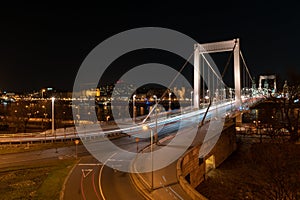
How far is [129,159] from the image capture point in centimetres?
1941

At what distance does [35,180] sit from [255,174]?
1780 centimetres

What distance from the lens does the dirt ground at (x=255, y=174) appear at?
17816 millimetres

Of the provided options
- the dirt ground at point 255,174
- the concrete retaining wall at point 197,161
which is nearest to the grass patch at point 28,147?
the concrete retaining wall at point 197,161

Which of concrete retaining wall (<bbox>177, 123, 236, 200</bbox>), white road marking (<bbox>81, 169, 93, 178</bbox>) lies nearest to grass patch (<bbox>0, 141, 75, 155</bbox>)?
white road marking (<bbox>81, 169, 93, 178</bbox>)

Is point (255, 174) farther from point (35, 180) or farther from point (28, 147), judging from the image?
point (28, 147)

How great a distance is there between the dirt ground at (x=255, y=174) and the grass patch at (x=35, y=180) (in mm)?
10212

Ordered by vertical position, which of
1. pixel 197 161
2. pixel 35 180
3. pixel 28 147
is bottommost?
pixel 197 161

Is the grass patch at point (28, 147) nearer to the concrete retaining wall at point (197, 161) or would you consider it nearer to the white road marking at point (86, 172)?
the white road marking at point (86, 172)

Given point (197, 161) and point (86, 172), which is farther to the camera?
point (197, 161)

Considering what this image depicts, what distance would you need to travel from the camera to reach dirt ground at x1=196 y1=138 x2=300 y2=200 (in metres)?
17.8

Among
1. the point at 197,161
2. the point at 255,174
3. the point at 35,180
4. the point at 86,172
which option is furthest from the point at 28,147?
the point at 255,174

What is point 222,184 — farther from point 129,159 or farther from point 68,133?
point 68,133

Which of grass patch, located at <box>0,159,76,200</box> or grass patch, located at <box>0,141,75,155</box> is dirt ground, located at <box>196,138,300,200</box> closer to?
grass patch, located at <box>0,159,76,200</box>

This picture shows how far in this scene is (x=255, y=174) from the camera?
23.0 meters
